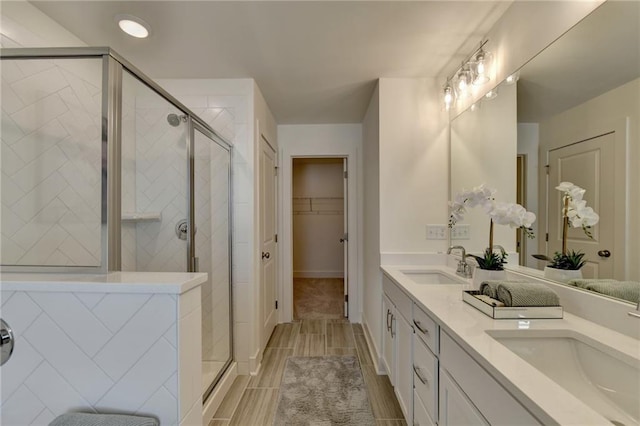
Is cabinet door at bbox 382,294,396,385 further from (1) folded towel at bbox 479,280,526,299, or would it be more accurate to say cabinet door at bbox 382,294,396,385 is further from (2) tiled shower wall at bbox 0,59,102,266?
(2) tiled shower wall at bbox 0,59,102,266

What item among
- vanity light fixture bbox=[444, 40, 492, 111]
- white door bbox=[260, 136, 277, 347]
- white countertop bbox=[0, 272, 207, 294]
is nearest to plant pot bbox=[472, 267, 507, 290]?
vanity light fixture bbox=[444, 40, 492, 111]

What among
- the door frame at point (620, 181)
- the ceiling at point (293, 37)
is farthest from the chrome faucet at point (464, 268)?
the ceiling at point (293, 37)

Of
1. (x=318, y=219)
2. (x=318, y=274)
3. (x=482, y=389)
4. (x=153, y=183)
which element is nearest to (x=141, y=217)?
(x=153, y=183)

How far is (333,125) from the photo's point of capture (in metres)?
3.12

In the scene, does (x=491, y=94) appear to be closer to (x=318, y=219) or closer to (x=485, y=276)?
(x=485, y=276)

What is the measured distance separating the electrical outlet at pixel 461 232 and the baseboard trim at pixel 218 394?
6.59 feet

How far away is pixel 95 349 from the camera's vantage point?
797mm

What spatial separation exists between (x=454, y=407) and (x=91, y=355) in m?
1.23

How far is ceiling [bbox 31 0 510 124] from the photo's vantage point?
1.39m

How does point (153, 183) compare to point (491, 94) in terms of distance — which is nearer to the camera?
point (491, 94)

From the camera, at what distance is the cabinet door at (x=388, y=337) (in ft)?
5.66

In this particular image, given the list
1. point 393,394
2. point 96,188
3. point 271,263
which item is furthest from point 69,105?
point 393,394

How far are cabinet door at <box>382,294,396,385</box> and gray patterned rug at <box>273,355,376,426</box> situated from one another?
249 mm

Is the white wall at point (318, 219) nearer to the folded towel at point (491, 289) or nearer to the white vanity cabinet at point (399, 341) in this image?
the white vanity cabinet at point (399, 341)
